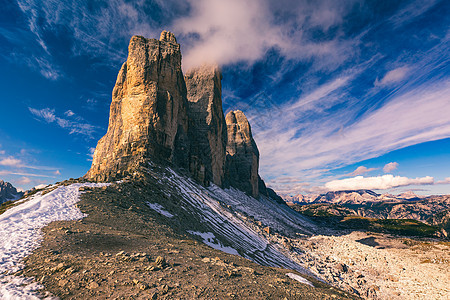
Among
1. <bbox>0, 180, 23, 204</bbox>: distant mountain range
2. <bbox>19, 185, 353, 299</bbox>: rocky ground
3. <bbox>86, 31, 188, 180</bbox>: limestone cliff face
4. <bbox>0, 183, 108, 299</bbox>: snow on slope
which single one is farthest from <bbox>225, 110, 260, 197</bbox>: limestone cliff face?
<bbox>0, 180, 23, 204</bbox>: distant mountain range

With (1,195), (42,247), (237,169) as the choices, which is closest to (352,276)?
(42,247)

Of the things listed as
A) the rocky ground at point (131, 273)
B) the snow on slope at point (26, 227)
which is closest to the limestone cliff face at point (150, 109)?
the snow on slope at point (26, 227)

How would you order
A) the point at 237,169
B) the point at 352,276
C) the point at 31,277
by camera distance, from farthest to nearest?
the point at 237,169
the point at 352,276
the point at 31,277

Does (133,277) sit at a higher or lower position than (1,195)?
lower

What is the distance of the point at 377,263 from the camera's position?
36781 millimetres

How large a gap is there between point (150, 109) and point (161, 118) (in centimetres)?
310

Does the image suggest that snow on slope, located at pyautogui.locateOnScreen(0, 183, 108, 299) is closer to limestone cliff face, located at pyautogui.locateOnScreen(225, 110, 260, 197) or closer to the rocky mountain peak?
the rocky mountain peak

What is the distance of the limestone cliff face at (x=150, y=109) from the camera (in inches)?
1658

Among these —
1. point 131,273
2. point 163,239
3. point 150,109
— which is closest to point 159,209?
point 163,239

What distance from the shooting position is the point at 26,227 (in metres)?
11.3

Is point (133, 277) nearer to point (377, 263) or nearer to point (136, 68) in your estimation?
point (377, 263)

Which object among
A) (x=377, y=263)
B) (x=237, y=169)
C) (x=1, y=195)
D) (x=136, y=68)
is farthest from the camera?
(x=1, y=195)

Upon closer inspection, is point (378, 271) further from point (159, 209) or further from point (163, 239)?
point (163, 239)

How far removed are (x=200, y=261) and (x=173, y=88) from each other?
48.8 meters
